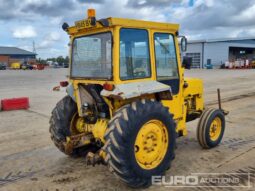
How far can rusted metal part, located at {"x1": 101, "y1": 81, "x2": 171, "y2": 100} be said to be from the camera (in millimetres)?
3848

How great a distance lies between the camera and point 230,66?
43406 mm

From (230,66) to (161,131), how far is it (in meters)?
41.9

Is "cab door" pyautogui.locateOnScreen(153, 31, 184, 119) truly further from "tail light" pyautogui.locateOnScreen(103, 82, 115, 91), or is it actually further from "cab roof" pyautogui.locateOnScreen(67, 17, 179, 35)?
"tail light" pyautogui.locateOnScreen(103, 82, 115, 91)

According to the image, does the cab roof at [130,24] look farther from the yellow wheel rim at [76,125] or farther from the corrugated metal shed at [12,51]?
the corrugated metal shed at [12,51]

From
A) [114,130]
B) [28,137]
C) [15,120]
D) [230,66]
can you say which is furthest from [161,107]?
[230,66]

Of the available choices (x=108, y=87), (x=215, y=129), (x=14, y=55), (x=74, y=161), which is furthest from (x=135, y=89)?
(x=14, y=55)

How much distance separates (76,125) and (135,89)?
163 cm

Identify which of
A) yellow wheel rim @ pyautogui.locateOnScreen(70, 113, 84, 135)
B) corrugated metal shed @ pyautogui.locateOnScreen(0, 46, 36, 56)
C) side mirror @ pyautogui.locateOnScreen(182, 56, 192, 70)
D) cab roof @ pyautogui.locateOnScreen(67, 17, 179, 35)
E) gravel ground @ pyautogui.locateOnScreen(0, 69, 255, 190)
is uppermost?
corrugated metal shed @ pyautogui.locateOnScreen(0, 46, 36, 56)

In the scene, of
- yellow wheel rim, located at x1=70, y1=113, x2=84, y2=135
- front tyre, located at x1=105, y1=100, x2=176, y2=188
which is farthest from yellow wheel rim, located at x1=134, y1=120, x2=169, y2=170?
yellow wheel rim, located at x1=70, y1=113, x2=84, y2=135

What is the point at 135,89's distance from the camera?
4047mm

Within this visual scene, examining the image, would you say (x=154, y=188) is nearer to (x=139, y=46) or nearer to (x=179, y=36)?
(x=139, y=46)

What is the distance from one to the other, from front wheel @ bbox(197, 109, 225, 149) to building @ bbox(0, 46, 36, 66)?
70.8 meters

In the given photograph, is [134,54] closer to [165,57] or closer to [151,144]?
[165,57]

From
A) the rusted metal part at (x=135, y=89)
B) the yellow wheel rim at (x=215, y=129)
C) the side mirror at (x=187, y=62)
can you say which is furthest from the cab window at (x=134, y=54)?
the yellow wheel rim at (x=215, y=129)
